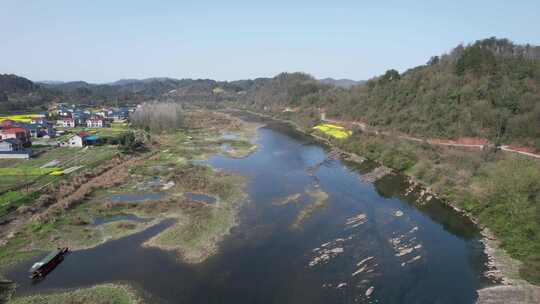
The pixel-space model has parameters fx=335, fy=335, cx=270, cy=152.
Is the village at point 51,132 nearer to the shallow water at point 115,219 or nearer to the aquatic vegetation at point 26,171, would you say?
the aquatic vegetation at point 26,171

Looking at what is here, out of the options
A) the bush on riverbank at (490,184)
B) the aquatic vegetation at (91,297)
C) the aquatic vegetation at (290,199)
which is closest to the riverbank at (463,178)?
the bush on riverbank at (490,184)

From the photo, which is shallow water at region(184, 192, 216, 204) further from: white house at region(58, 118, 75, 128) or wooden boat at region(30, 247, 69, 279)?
white house at region(58, 118, 75, 128)

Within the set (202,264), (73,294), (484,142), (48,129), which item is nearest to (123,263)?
(73,294)

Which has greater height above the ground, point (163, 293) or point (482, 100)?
point (482, 100)

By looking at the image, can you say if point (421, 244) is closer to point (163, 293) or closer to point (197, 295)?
point (197, 295)

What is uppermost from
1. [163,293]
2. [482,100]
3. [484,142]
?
[482,100]

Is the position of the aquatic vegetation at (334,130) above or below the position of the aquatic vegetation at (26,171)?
above
